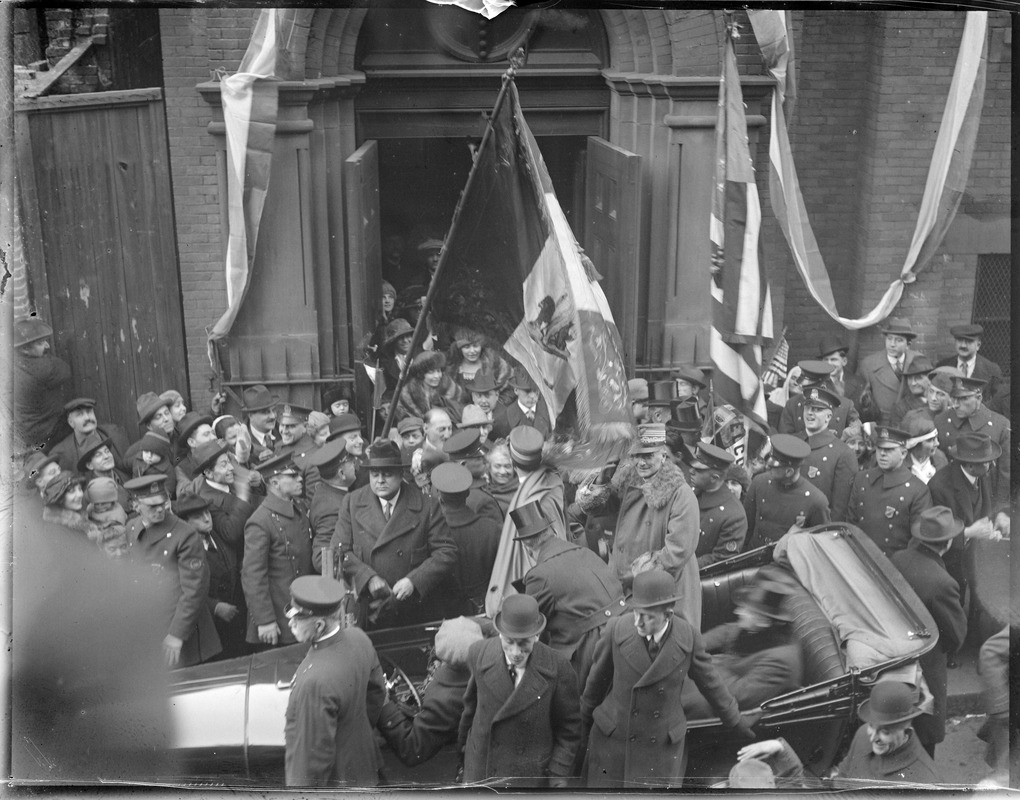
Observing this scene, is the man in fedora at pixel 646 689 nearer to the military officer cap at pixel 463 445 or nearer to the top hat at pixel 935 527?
the military officer cap at pixel 463 445

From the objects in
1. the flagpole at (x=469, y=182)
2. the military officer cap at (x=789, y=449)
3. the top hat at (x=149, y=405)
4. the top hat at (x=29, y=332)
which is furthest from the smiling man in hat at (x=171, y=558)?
the military officer cap at (x=789, y=449)

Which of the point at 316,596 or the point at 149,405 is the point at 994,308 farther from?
the point at 149,405

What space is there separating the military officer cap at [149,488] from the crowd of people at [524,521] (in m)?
0.01

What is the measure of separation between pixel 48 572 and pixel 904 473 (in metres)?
4.98

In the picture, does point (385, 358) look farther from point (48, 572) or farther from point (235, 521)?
point (48, 572)

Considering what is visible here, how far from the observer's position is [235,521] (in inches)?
261

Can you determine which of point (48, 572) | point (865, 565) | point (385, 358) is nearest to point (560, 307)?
point (385, 358)

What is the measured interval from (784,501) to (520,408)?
163 centimetres

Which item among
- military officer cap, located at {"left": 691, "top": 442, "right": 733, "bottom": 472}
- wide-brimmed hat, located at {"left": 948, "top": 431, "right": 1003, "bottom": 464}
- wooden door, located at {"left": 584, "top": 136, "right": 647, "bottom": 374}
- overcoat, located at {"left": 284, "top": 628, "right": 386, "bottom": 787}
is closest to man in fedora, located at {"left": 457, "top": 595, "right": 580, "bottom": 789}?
overcoat, located at {"left": 284, "top": 628, "right": 386, "bottom": 787}

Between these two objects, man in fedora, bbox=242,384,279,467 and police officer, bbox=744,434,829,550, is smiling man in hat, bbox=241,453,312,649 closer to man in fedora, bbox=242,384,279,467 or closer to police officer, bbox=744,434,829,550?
man in fedora, bbox=242,384,279,467

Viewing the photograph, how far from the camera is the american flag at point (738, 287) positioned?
6.70m

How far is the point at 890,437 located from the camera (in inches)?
270

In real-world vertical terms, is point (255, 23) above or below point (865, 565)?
above

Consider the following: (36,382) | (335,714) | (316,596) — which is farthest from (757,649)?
(36,382)
